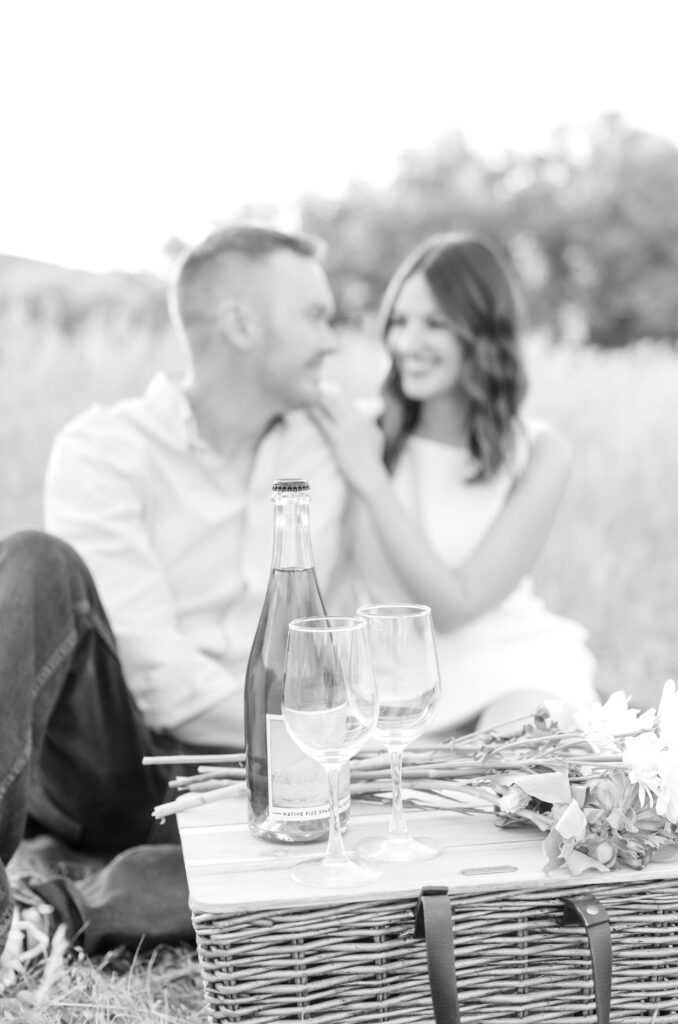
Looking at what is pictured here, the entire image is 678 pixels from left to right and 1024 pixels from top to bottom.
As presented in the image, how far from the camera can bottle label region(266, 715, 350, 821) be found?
1.39 m

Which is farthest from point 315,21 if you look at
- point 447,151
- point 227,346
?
point 447,151

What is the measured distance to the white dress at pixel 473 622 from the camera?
95.9 inches

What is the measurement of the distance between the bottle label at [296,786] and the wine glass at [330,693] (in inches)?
5.7

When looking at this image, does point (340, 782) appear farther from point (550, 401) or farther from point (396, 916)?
point (550, 401)

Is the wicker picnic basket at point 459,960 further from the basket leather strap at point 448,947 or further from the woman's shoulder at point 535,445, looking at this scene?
the woman's shoulder at point 535,445

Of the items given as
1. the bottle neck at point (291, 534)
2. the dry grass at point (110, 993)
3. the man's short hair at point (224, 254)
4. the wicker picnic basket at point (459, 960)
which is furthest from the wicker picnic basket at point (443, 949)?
the man's short hair at point (224, 254)

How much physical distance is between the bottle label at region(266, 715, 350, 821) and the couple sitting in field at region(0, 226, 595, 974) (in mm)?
729

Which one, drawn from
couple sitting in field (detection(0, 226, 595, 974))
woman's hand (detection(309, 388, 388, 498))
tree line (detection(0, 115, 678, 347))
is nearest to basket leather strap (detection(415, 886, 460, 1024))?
couple sitting in field (detection(0, 226, 595, 974))

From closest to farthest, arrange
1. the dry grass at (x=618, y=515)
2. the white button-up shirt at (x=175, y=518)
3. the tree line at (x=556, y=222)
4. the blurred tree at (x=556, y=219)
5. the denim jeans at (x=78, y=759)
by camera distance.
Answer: the denim jeans at (x=78, y=759) → the white button-up shirt at (x=175, y=518) → the dry grass at (x=618, y=515) → the tree line at (x=556, y=222) → the blurred tree at (x=556, y=219)

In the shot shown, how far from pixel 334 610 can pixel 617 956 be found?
1.33 m

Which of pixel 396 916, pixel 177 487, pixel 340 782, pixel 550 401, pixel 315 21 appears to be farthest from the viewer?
pixel 315 21

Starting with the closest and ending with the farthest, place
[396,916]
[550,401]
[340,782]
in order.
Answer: [396,916]
[340,782]
[550,401]

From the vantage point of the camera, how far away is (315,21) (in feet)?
27.5

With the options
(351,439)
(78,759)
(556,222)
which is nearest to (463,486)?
(351,439)
